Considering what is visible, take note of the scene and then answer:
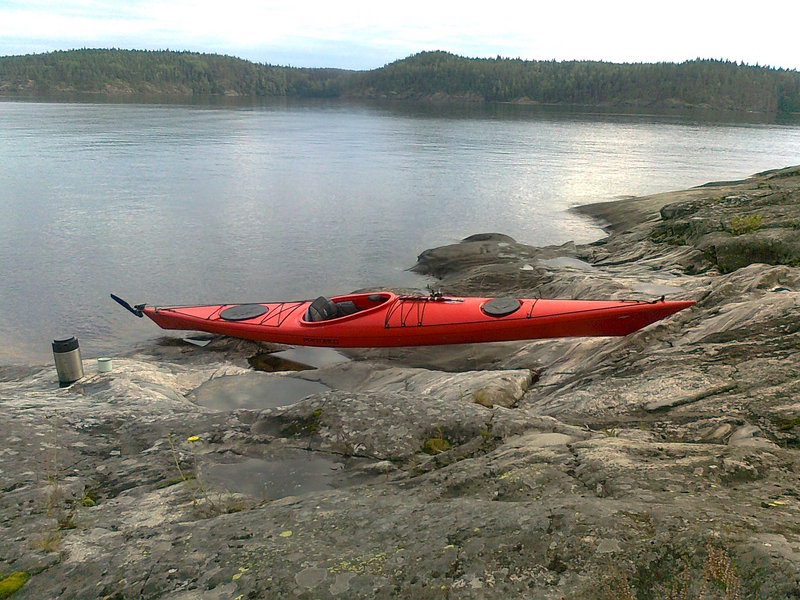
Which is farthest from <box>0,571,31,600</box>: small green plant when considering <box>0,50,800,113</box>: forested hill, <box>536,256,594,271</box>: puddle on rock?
<box>0,50,800,113</box>: forested hill

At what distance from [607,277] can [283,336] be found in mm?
6474

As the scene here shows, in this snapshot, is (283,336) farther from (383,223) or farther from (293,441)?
(383,223)

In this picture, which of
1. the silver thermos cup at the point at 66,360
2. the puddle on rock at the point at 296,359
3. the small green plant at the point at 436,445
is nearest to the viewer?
the small green plant at the point at 436,445

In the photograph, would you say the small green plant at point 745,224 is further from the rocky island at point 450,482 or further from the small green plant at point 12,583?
the small green plant at point 12,583

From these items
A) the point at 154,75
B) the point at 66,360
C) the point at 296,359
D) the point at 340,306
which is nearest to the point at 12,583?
the point at 66,360

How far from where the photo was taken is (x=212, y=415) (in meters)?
4.82

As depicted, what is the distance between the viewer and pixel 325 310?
10125 millimetres

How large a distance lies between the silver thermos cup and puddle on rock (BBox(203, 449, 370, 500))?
354 centimetres

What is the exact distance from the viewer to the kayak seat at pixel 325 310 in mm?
10109

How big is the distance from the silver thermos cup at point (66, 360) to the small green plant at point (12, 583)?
440cm

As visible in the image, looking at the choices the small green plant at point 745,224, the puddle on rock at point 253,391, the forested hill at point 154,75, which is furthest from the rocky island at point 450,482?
the forested hill at point 154,75

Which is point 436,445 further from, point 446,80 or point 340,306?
point 446,80

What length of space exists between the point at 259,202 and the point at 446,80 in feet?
340

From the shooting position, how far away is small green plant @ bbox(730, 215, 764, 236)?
1102 cm
